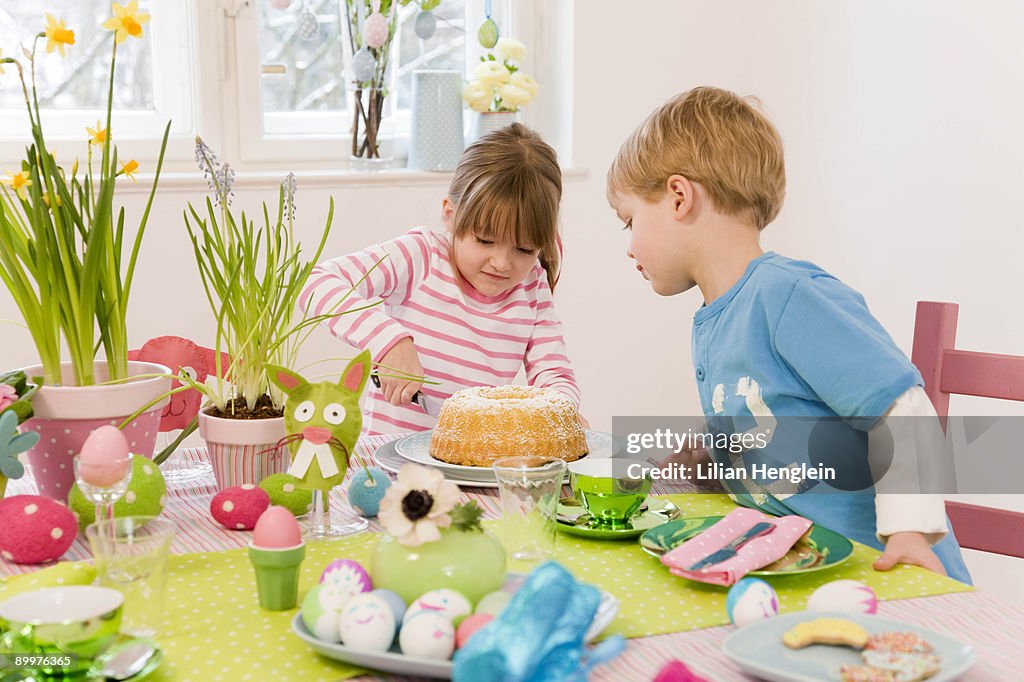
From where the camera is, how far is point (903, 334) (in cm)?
240

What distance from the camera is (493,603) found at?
2.42 feet

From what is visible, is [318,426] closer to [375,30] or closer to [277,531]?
[277,531]

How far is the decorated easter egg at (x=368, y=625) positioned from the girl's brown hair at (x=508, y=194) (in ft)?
3.45

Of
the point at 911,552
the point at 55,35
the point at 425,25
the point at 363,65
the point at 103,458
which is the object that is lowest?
the point at 911,552

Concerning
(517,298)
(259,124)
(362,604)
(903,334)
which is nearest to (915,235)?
(903,334)

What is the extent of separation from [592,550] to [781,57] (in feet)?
6.92

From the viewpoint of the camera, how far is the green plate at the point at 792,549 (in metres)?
0.90

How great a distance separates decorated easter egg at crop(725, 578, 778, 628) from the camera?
791 mm

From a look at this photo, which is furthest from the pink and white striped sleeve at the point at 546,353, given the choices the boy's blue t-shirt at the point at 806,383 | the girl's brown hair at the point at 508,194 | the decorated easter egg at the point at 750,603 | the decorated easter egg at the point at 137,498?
A: the decorated easter egg at the point at 750,603

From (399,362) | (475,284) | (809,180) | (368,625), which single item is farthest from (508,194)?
(809,180)

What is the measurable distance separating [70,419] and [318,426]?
290 millimetres

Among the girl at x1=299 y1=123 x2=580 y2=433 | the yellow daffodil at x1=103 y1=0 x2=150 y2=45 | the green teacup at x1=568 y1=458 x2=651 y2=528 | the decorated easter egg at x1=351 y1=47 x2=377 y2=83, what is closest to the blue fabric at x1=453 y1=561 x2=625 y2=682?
the green teacup at x1=568 y1=458 x2=651 y2=528

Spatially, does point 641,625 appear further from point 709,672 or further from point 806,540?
point 806,540

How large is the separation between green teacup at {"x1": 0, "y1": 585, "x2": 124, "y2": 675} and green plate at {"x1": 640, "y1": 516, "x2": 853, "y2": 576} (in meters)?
0.46
